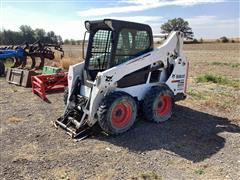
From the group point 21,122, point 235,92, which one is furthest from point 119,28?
point 235,92

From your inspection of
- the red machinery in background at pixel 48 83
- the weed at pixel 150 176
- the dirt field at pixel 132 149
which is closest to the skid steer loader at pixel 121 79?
the dirt field at pixel 132 149

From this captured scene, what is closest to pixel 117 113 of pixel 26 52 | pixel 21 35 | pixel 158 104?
pixel 158 104

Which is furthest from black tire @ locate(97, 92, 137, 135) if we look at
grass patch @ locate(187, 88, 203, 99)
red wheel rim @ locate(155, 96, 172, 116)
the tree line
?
the tree line

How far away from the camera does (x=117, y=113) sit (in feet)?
19.5

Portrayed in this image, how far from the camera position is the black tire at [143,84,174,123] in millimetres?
6423

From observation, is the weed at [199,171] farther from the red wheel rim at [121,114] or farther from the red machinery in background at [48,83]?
the red machinery in background at [48,83]

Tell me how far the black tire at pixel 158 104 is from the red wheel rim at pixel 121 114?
1.65 ft

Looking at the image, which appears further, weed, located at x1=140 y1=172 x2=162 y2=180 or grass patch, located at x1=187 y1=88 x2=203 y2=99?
grass patch, located at x1=187 y1=88 x2=203 y2=99

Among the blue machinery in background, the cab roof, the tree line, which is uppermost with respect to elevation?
the tree line

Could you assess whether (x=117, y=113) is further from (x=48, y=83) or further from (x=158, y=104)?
(x=48, y=83)

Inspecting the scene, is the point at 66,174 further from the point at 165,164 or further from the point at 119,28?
the point at 119,28

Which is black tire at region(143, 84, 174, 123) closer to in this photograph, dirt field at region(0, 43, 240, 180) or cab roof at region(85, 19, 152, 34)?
dirt field at region(0, 43, 240, 180)

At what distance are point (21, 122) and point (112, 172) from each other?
10.5ft

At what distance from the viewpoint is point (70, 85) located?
671cm
